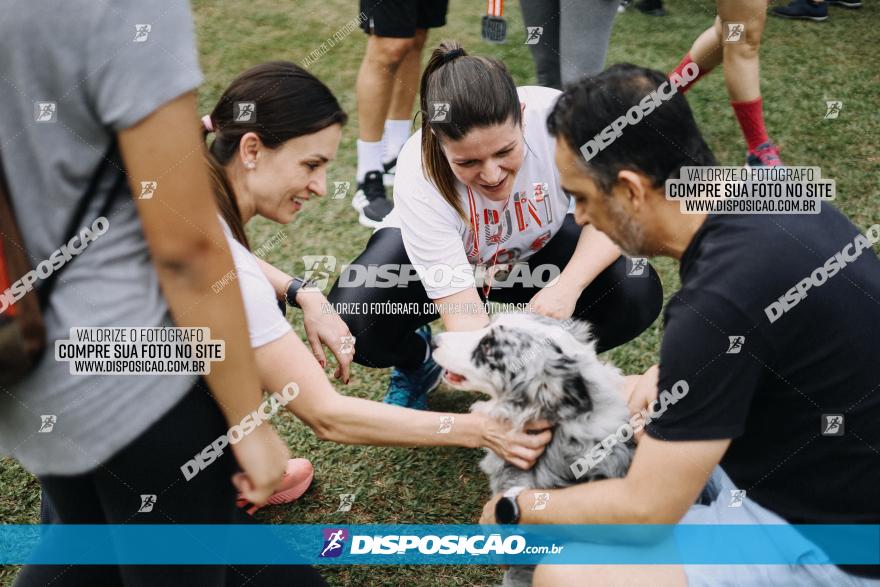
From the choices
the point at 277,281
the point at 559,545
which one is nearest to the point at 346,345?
the point at 277,281

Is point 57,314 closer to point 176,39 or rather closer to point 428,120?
point 176,39

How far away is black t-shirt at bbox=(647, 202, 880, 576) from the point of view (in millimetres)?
1801

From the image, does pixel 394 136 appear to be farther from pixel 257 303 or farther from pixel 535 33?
pixel 257 303

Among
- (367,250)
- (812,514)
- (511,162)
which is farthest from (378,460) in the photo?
(812,514)

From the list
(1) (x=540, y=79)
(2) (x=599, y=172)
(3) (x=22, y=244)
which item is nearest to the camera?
(3) (x=22, y=244)

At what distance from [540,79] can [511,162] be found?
1.96 metres

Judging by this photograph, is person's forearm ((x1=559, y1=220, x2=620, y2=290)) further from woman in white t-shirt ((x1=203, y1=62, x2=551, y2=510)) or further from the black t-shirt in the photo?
the black t-shirt

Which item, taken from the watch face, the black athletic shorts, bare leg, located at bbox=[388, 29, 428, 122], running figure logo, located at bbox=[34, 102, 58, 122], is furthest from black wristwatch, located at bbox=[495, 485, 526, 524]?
bare leg, located at bbox=[388, 29, 428, 122]

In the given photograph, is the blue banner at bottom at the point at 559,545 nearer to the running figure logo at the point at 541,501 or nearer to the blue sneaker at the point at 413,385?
the running figure logo at the point at 541,501

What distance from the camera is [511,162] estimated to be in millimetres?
2826

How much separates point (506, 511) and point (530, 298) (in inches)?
44.1

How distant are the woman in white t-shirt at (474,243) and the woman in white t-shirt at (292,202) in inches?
19.7

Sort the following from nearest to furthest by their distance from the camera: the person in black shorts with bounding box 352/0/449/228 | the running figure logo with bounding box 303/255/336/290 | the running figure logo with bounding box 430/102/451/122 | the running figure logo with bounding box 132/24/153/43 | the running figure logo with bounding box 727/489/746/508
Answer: the running figure logo with bounding box 132/24/153/43
the running figure logo with bounding box 727/489/746/508
the running figure logo with bounding box 430/102/451/122
the running figure logo with bounding box 303/255/336/290
the person in black shorts with bounding box 352/0/449/228

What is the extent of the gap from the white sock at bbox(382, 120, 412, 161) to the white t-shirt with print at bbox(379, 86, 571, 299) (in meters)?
1.77
